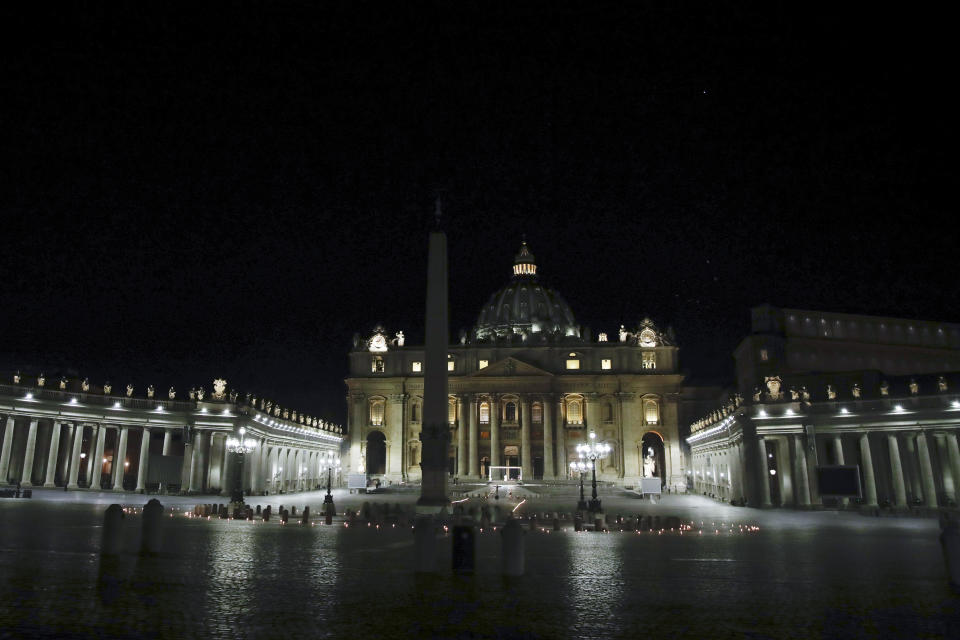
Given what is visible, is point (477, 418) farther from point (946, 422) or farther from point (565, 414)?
point (946, 422)

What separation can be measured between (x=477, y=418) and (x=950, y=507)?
218 ft

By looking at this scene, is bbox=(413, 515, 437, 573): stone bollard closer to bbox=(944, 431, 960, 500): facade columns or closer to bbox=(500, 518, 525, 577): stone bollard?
bbox=(500, 518, 525, 577): stone bollard

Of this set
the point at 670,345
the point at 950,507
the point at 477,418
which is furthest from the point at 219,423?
the point at 670,345

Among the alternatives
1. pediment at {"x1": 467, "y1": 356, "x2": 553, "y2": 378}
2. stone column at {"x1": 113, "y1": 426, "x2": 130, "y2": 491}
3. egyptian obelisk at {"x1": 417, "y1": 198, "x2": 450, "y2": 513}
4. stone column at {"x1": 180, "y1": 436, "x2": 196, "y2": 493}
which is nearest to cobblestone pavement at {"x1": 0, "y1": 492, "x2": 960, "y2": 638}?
egyptian obelisk at {"x1": 417, "y1": 198, "x2": 450, "y2": 513}

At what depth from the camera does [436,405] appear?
3331 centimetres

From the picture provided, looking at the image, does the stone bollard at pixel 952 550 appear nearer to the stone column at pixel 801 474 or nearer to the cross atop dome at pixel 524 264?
the stone column at pixel 801 474

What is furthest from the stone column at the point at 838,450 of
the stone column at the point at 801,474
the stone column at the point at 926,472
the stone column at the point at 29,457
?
the stone column at the point at 29,457

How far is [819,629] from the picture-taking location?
32.5ft

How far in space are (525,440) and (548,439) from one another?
369 centimetres

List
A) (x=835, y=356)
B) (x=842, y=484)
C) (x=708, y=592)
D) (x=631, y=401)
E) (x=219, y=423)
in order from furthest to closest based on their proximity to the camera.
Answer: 1. (x=631, y=401)
2. (x=835, y=356)
3. (x=219, y=423)
4. (x=842, y=484)
5. (x=708, y=592)

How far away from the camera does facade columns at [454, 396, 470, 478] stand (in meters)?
98.8

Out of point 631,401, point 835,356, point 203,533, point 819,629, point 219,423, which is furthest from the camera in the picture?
point 631,401

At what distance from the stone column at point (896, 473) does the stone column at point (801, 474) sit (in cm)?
570

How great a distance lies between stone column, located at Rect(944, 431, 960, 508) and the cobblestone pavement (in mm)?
31252
